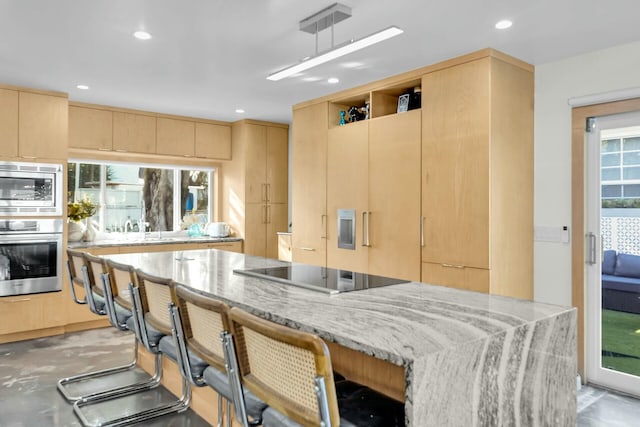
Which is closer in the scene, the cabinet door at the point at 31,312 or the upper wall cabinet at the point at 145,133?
the cabinet door at the point at 31,312

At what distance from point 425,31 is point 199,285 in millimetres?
2122

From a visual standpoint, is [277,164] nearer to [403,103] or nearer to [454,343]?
[403,103]

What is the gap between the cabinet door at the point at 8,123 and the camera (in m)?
4.24

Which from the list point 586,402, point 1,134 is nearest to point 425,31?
point 586,402

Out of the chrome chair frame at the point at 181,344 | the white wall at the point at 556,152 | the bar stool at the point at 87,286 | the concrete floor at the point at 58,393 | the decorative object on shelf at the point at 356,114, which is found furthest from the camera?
the decorative object on shelf at the point at 356,114

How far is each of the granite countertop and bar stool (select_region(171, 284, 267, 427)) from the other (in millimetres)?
3387

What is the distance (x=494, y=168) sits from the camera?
3328 mm

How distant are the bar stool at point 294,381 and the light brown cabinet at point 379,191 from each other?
239 centimetres

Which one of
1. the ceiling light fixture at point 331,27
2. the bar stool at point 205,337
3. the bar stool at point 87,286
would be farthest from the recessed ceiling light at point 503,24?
the bar stool at point 87,286

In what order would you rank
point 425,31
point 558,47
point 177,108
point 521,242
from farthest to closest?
point 177,108 → point 521,242 → point 558,47 → point 425,31

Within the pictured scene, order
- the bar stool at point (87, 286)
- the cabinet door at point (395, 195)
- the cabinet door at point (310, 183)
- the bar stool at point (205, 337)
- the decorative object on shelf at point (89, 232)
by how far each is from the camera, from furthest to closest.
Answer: the decorative object on shelf at point (89, 232), the cabinet door at point (310, 183), the cabinet door at point (395, 195), the bar stool at point (87, 286), the bar stool at point (205, 337)

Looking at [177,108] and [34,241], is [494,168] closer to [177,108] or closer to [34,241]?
[177,108]

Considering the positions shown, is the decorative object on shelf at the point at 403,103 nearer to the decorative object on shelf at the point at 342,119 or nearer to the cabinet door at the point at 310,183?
the decorative object on shelf at the point at 342,119

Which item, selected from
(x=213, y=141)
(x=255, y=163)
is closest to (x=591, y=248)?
(x=255, y=163)
